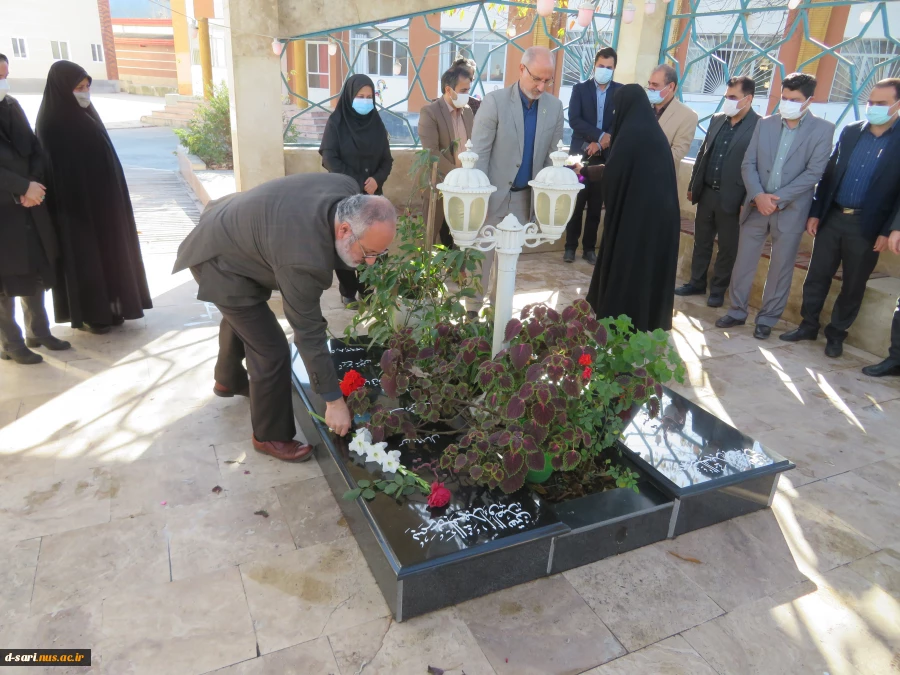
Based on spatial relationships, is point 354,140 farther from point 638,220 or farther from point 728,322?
point 728,322

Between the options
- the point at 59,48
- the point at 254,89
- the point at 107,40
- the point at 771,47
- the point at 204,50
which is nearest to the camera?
the point at 254,89

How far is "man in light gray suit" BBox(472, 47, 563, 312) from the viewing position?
3889mm

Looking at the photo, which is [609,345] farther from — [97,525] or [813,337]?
[813,337]

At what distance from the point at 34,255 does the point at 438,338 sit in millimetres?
2356

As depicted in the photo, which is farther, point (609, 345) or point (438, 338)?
point (438, 338)

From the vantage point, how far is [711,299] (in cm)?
501

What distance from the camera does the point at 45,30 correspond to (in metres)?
25.8

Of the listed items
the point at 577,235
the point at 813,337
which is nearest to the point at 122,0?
the point at 577,235

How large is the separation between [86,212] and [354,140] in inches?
67.9

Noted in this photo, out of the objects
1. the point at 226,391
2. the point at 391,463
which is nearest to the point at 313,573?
the point at 391,463

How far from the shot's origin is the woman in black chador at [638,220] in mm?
3398

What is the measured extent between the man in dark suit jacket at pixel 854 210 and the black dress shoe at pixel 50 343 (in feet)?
15.3

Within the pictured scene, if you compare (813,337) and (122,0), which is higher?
(122,0)

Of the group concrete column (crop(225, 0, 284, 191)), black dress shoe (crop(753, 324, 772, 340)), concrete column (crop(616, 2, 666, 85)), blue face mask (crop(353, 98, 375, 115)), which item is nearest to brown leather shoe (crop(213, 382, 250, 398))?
blue face mask (crop(353, 98, 375, 115))
